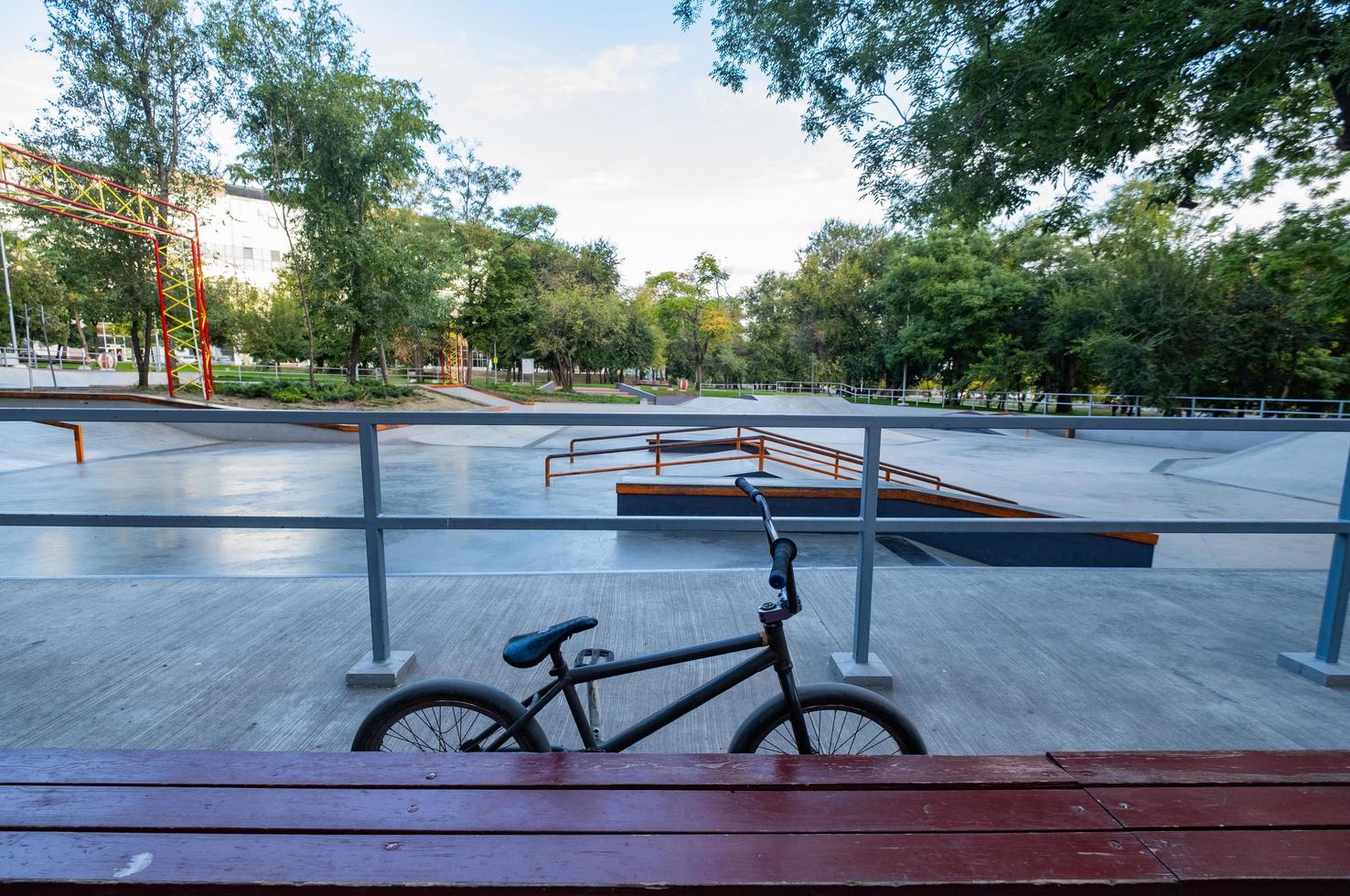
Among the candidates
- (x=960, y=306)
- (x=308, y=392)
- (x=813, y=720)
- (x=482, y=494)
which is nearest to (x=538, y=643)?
(x=813, y=720)

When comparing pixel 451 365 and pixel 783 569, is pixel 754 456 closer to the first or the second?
pixel 783 569

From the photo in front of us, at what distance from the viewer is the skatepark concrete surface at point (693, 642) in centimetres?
258

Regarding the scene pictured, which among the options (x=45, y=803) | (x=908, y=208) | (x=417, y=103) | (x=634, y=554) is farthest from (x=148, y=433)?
(x=45, y=803)

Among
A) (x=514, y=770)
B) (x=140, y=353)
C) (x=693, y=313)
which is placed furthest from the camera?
(x=693, y=313)

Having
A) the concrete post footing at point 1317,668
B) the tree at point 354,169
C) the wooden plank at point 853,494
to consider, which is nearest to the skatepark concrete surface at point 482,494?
the wooden plank at point 853,494

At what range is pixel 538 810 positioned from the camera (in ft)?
4.20

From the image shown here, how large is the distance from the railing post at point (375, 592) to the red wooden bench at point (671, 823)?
4.36ft

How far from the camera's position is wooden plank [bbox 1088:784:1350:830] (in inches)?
50.3

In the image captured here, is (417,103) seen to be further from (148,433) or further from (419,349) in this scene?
(419,349)

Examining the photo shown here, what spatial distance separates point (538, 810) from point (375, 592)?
190cm

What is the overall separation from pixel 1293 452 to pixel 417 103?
88.3 feet

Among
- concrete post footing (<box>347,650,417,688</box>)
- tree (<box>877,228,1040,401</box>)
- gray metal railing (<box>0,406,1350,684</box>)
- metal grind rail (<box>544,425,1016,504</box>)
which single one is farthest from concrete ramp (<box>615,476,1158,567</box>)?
tree (<box>877,228,1040,401</box>)

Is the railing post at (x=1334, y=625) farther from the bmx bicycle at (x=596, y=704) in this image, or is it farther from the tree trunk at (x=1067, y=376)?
the tree trunk at (x=1067, y=376)

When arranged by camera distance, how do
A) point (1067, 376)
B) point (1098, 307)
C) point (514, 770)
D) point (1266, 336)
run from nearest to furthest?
point (514, 770) < point (1266, 336) < point (1098, 307) < point (1067, 376)
